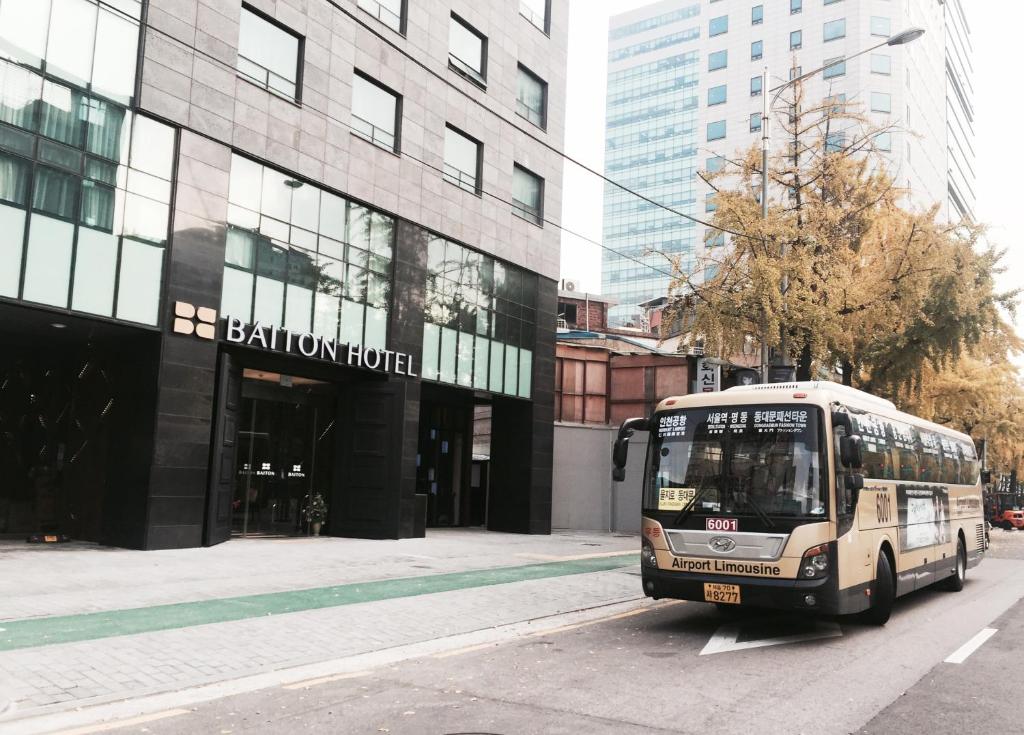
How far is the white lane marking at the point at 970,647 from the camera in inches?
341

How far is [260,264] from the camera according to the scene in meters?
18.8

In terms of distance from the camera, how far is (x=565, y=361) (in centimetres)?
3030

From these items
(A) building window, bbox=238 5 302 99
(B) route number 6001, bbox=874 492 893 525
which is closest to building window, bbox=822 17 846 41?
(A) building window, bbox=238 5 302 99

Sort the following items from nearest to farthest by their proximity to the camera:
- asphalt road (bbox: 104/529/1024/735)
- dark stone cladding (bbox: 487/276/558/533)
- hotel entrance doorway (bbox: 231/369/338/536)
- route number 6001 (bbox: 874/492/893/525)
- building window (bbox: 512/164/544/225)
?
1. asphalt road (bbox: 104/529/1024/735)
2. route number 6001 (bbox: 874/492/893/525)
3. hotel entrance doorway (bbox: 231/369/338/536)
4. dark stone cladding (bbox: 487/276/558/533)
5. building window (bbox: 512/164/544/225)

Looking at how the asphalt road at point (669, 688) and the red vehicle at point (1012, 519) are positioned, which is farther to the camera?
the red vehicle at point (1012, 519)

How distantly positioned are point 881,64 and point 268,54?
6493 centimetres

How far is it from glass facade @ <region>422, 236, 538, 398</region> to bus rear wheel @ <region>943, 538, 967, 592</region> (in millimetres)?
13363

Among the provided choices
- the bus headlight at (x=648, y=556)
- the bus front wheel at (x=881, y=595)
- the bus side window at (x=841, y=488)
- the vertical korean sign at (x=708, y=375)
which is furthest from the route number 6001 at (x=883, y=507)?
the vertical korean sign at (x=708, y=375)

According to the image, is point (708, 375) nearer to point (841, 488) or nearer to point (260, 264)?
point (260, 264)

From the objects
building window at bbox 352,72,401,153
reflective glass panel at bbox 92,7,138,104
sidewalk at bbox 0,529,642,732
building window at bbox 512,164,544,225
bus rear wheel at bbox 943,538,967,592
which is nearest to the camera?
sidewalk at bbox 0,529,642,732

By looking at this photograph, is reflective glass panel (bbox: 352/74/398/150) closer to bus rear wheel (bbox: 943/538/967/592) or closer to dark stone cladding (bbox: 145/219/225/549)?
dark stone cladding (bbox: 145/219/225/549)

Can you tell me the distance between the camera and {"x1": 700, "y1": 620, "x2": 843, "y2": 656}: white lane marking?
29.8ft

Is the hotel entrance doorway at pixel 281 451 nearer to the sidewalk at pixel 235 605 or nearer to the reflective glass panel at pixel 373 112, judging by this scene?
the sidewalk at pixel 235 605

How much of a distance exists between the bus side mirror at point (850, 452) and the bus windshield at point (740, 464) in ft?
0.75
